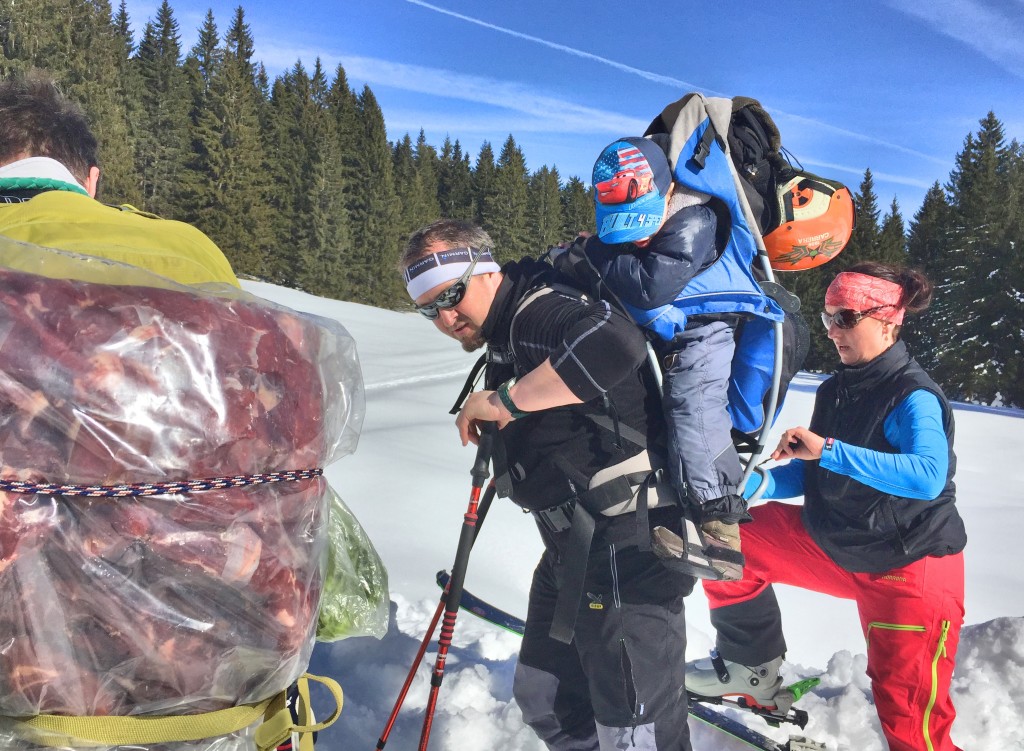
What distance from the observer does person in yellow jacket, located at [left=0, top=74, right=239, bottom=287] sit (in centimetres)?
124

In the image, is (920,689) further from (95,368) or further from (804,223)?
(95,368)

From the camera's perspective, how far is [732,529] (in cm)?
196

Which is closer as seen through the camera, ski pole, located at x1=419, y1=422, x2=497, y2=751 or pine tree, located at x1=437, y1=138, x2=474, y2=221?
ski pole, located at x1=419, y1=422, x2=497, y2=751

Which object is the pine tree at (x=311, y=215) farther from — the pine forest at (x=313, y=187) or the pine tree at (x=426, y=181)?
the pine tree at (x=426, y=181)

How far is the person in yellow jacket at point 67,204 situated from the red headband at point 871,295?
2.02m

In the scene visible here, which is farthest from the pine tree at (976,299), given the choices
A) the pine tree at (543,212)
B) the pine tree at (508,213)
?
the pine tree at (543,212)

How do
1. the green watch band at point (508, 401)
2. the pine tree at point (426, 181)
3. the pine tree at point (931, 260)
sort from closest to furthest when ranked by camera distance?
the green watch band at point (508, 401)
the pine tree at point (931, 260)
the pine tree at point (426, 181)

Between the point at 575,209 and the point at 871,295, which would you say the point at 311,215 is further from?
the point at 871,295

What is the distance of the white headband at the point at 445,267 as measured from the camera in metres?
1.89

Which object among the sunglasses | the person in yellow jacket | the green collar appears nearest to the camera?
the person in yellow jacket

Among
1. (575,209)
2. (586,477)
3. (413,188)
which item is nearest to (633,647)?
(586,477)

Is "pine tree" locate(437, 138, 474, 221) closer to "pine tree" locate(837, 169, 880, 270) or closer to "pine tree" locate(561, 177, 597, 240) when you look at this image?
"pine tree" locate(561, 177, 597, 240)

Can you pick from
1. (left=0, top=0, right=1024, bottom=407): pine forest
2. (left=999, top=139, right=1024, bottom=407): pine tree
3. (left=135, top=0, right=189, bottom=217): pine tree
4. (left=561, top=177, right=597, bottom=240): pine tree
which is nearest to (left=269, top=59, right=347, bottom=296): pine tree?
(left=0, top=0, right=1024, bottom=407): pine forest

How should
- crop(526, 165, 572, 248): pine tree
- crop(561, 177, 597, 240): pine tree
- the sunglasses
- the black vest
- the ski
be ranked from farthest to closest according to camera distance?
crop(561, 177, 597, 240): pine tree, crop(526, 165, 572, 248): pine tree, the ski, the sunglasses, the black vest
